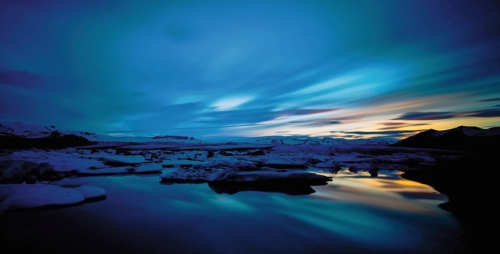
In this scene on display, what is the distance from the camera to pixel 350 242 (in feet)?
11.8

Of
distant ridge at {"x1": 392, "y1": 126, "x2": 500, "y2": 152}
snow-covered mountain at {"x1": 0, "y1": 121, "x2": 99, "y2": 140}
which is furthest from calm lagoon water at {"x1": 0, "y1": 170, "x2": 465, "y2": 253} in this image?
snow-covered mountain at {"x1": 0, "y1": 121, "x2": 99, "y2": 140}

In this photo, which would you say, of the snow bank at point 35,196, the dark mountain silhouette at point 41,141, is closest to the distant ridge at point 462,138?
the snow bank at point 35,196

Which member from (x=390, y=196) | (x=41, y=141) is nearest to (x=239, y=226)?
(x=390, y=196)

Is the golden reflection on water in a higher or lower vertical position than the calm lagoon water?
lower

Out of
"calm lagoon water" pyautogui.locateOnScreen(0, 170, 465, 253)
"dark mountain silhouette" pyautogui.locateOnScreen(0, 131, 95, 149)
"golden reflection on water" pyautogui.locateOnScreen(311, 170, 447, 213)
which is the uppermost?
"dark mountain silhouette" pyautogui.locateOnScreen(0, 131, 95, 149)

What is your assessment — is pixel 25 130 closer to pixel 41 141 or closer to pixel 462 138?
pixel 41 141

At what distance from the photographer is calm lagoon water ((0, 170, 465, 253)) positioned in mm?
3379

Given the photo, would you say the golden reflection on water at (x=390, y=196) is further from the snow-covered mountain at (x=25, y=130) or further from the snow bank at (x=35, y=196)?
the snow-covered mountain at (x=25, y=130)

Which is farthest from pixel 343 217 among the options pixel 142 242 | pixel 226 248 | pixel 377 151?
pixel 377 151

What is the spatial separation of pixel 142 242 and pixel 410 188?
29.7 feet

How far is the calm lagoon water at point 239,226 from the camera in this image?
3.38 m

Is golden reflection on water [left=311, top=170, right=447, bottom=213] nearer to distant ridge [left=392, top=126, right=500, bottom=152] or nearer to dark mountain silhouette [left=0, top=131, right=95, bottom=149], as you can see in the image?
distant ridge [left=392, top=126, right=500, bottom=152]

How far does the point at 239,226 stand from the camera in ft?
14.3

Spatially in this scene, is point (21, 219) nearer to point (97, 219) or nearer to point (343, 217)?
point (97, 219)
